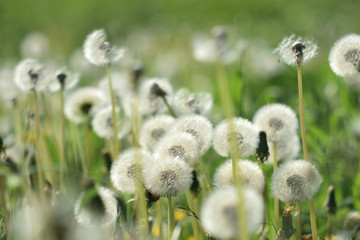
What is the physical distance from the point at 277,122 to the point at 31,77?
33.0 inches

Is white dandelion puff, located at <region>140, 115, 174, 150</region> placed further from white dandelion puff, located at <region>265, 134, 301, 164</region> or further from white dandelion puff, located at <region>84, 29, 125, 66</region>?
white dandelion puff, located at <region>265, 134, 301, 164</region>

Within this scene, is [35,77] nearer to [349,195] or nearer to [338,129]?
[349,195]

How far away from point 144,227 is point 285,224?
0.34 metres

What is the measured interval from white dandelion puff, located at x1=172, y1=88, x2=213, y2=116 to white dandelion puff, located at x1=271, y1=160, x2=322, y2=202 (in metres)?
0.52

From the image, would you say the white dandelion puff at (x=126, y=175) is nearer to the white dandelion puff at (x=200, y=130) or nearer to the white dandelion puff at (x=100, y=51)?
the white dandelion puff at (x=200, y=130)

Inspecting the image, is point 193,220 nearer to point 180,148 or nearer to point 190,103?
point 180,148

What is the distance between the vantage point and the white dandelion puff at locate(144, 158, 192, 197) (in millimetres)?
1075

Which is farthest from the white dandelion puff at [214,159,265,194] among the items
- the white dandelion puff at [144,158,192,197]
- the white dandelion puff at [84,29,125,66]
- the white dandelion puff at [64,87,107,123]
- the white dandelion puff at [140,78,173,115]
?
the white dandelion puff at [64,87,107,123]

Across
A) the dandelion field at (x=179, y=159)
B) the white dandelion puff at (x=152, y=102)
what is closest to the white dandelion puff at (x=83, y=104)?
the dandelion field at (x=179, y=159)

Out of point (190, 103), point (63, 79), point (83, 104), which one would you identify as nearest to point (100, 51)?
point (63, 79)

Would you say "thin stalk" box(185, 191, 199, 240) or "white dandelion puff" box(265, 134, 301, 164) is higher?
"white dandelion puff" box(265, 134, 301, 164)

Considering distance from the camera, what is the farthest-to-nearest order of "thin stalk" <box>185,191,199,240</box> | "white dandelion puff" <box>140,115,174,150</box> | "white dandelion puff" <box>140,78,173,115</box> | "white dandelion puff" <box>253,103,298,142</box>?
"white dandelion puff" <box>140,78,173,115</box>, "white dandelion puff" <box>140,115,174,150</box>, "white dandelion puff" <box>253,103,298,142</box>, "thin stalk" <box>185,191,199,240</box>

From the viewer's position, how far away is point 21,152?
4.95ft

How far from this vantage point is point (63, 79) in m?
1.60
